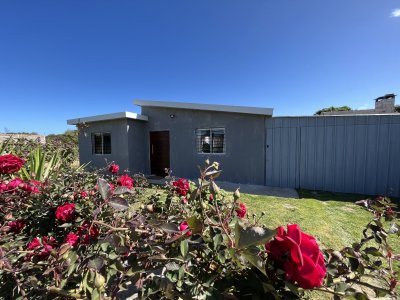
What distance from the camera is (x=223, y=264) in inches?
29.9

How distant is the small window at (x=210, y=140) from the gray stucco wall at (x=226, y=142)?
20 centimetres

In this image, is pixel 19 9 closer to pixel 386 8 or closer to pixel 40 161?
pixel 40 161

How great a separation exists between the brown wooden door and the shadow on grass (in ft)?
21.9

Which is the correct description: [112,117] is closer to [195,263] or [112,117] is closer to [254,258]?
[195,263]

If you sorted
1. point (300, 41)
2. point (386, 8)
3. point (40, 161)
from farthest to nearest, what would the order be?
point (300, 41)
point (386, 8)
point (40, 161)

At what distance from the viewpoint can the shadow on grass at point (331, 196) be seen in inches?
278

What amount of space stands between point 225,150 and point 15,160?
8.64m

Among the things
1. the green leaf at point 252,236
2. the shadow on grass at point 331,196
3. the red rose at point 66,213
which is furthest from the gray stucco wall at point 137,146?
the green leaf at point 252,236

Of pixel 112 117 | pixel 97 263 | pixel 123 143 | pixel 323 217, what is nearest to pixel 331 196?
pixel 323 217

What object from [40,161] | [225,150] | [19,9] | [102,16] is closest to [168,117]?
[225,150]

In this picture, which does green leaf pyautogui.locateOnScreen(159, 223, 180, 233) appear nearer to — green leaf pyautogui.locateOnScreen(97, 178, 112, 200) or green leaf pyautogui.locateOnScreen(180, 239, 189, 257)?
green leaf pyautogui.locateOnScreen(180, 239, 189, 257)

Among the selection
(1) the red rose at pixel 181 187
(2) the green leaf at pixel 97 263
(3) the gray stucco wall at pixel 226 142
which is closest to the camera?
(2) the green leaf at pixel 97 263

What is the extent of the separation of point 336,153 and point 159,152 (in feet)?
27.3

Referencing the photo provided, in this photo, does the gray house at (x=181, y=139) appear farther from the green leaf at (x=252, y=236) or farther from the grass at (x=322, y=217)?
the green leaf at (x=252, y=236)
